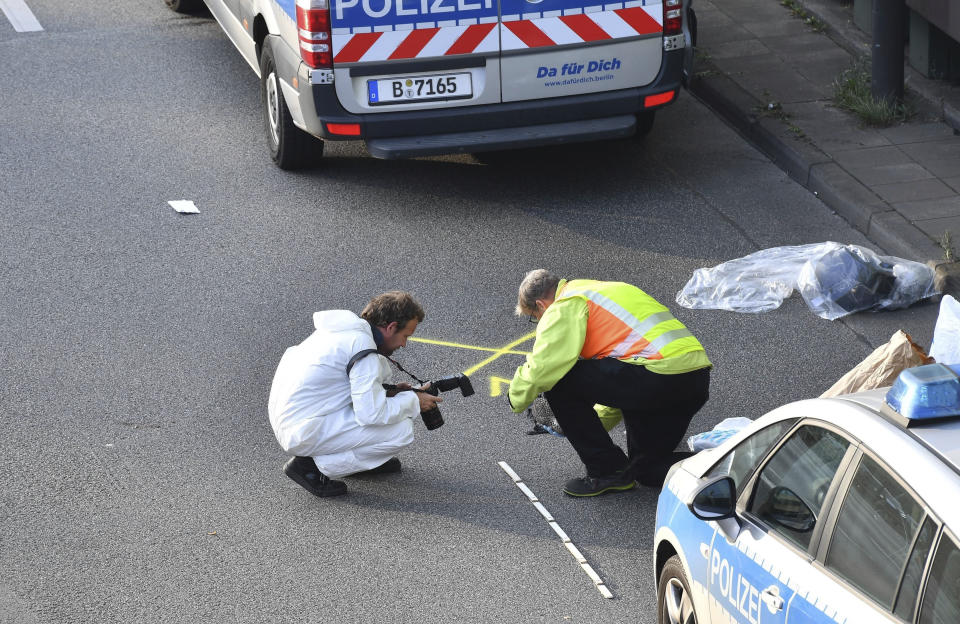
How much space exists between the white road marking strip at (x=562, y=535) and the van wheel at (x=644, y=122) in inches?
173

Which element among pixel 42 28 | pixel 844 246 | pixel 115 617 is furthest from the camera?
pixel 42 28

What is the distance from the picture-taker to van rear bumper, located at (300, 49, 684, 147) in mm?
8617

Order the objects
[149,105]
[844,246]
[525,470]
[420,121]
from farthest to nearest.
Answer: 1. [149,105]
2. [420,121]
3. [844,246]
4. [525,470]

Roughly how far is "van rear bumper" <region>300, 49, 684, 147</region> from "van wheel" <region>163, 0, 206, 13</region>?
197 inches

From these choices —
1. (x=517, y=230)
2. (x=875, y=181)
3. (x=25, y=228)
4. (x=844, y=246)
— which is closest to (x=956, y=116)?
(x=875, y=181)

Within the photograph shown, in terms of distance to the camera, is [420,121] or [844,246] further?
[420,121]

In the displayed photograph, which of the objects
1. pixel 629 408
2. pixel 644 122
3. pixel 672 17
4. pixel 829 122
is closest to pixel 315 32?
pixel 672 17

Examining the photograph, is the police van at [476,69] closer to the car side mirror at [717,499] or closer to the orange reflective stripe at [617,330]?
the orange reflective stripe at [617,330]

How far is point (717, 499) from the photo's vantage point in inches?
159

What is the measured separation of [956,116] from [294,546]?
6.44m

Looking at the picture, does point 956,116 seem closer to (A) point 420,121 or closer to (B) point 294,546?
(A) point 420,121

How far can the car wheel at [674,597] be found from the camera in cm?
449

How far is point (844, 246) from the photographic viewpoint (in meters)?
7.82

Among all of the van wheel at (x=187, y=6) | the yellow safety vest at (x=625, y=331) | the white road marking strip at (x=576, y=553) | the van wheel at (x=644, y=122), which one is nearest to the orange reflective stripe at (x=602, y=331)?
the yellow safety vest at (x=625, y=331)
